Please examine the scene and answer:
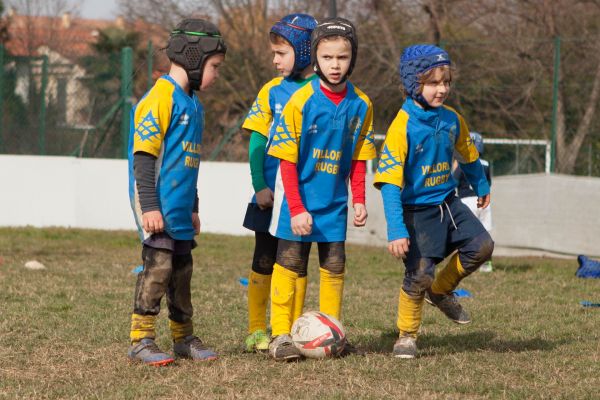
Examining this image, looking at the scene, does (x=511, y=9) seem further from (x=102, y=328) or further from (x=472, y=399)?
(x=472, y=399)

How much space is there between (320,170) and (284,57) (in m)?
0.72

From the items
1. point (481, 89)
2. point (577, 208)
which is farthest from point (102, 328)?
point (481, 89)

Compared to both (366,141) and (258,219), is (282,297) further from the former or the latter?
(366,141)

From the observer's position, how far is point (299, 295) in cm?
590

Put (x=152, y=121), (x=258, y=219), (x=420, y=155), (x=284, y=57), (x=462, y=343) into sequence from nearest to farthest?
1. (x=152, y=121)
2. (x=420, y=155)
3. (x=284, y=57)
4. (x=258, y=219)
5. (x=462, y=343)

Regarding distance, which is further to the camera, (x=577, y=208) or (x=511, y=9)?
(x=511, y=9)

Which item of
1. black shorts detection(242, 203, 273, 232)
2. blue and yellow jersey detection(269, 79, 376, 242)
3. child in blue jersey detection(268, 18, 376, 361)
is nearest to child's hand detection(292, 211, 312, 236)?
child in blue jersey detection(268, 18, 376, 361)

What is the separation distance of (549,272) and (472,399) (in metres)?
6.61

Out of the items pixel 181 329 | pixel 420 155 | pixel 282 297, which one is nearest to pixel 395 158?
pixel 420 155

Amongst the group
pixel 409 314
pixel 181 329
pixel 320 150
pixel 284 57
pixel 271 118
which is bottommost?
pixel 181 329

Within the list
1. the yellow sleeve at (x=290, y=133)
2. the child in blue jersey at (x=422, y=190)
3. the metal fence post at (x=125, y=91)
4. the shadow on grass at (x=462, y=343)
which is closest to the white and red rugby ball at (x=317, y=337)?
the child in blue jersey at (x=422, y=190)

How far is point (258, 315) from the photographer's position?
20.2 ft

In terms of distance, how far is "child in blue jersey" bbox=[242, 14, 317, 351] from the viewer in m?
5.91

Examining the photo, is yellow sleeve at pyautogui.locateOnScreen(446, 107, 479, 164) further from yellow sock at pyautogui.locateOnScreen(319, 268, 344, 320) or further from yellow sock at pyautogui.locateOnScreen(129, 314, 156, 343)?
yellow sock at pyautogui.locateOnScreen(129, 314, 156, 343)
